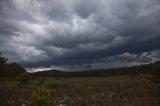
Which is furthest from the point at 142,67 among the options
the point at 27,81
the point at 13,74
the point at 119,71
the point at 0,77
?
the point at 27,81

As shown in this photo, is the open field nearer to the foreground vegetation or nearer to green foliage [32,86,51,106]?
the foreground vegetation

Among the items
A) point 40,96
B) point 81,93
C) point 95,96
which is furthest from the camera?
point 81,93

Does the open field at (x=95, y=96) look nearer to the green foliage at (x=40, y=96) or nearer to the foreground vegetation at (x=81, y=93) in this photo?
the foreground vegetation at (x=81, y=93)

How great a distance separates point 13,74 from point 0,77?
1514cm

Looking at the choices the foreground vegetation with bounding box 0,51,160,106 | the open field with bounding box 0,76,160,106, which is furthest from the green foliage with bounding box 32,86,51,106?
the open field with bounding box 0,76,160,106

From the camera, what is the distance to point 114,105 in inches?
696

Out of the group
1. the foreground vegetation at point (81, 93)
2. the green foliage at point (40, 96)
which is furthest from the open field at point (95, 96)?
the green foliage at point (40, 96)

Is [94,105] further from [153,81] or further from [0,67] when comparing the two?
[0,67]

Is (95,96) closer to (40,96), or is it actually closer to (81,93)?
(81,93)

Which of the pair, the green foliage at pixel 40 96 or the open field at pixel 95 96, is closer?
the green foliage at pixel 40 96

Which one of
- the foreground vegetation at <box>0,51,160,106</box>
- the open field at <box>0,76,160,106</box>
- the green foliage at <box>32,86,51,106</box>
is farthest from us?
the open field at <box>0,76,160,106</box>

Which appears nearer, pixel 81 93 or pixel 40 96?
pixel 40 96

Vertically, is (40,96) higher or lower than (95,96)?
higher

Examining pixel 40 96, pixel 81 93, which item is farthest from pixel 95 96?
pixel 40 96
